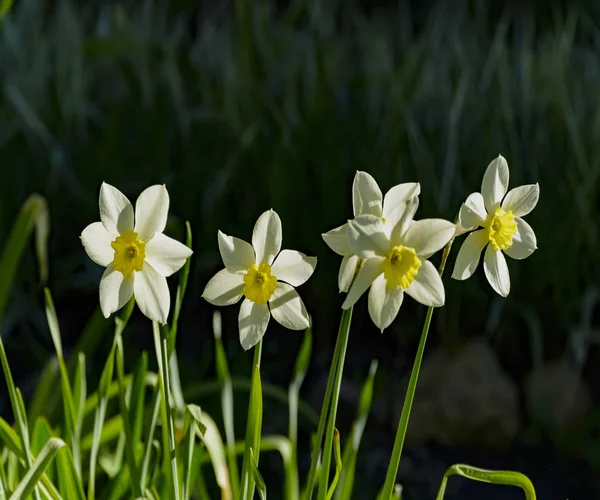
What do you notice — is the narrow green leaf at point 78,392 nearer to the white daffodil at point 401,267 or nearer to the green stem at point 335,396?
the green stem at point 335,396

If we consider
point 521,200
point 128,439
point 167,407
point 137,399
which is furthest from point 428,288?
point 137,399

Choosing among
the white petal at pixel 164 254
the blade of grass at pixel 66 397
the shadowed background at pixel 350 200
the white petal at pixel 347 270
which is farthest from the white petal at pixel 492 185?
the shadowed background at pixel 350 200

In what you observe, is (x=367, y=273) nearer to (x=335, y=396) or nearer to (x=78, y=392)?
(x=335, y=396)

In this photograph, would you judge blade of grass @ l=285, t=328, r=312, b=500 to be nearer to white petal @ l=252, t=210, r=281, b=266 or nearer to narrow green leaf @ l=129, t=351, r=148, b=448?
narrow green leaf @ l=129, t=351, r=148, b=448

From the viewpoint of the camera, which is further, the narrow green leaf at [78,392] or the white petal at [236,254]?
the narrow green leaf at [78,392]

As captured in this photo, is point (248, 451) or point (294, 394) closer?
point (248, 451)

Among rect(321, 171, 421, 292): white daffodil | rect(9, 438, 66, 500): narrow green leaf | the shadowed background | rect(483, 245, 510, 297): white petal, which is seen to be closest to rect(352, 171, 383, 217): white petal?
rect(321, 171, 421, 292): white daffodil

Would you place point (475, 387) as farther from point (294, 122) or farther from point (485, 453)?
point (294, 122)
